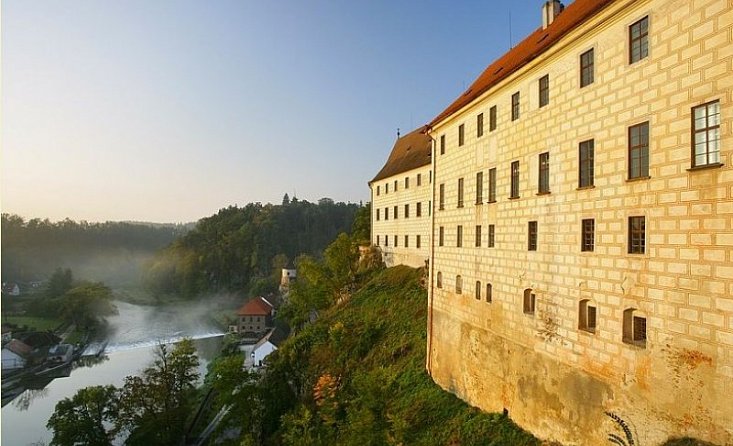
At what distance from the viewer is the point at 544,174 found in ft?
37.7

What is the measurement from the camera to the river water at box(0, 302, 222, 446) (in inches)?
1565

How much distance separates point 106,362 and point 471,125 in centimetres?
6003

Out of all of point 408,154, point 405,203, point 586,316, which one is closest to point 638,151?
point 586,316

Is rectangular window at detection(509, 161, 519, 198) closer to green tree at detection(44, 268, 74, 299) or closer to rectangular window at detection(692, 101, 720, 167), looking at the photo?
rectangular window at detection(692, 101, 720, 167)

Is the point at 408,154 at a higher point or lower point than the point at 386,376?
higher

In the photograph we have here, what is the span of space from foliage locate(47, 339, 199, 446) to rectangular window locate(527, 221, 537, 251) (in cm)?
2809

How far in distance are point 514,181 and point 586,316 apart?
450cm

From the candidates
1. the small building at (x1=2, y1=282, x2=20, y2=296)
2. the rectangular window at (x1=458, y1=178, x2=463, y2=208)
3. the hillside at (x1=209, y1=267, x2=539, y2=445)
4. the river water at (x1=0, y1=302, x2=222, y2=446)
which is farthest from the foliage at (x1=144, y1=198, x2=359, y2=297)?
the rectangular window at (x1=458, y1=178, x2=463, y2=208)

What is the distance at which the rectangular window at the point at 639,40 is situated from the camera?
331 inches

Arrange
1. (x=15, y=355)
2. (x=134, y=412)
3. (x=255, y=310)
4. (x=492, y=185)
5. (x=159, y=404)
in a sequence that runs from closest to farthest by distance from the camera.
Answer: (x=492, y=185) → (x=134, y=412) → (x=159, y=404) → (x=15, y=355) → (x=255, y=310)

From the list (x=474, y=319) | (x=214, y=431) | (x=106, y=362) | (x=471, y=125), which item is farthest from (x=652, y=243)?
(x=106, y=362)

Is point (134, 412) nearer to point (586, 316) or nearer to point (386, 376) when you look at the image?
point (386, 376)

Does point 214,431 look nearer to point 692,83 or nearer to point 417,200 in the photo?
point 417,200

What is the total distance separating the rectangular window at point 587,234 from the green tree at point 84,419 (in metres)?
32.2
